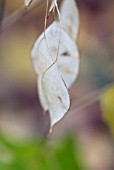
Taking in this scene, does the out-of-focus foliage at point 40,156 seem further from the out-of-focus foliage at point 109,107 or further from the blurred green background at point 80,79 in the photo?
the blurred green background at point 80,79

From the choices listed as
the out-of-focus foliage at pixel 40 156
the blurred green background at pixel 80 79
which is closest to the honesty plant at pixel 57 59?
the out-of-focus foliage at pixel 40 156

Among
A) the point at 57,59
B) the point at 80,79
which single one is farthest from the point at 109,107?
the point at 80,79

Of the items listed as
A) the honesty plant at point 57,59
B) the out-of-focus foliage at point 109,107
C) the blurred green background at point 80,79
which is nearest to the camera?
the honesty plant at point 57,59

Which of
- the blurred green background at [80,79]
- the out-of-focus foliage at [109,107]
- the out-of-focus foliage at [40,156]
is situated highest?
the out-of-focus foliage at [109,107]

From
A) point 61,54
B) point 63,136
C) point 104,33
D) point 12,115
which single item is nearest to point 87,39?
point 104,33

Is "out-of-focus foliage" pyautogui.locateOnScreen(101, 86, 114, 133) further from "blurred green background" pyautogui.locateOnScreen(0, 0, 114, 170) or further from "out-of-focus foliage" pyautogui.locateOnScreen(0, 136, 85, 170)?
"blurred green background" pyautogui.locateOnScreen(0, 0, 114, 170)

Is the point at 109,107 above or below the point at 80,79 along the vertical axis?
above

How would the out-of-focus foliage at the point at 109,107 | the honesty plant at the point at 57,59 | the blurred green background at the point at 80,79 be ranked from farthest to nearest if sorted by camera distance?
the blurred green background at the point at 80,79 < the out-of-focus foliage at the point at 109,107 < the honesty plant at the point at 57,59

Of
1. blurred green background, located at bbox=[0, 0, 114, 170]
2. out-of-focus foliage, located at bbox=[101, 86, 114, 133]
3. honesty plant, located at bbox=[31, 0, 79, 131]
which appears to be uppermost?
honesty plant, located at bbox=[31, 0, 79, 131]

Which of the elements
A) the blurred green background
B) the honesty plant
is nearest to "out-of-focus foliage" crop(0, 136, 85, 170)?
the honesty plant

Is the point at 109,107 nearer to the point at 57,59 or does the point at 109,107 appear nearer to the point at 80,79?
the point at 57,59
